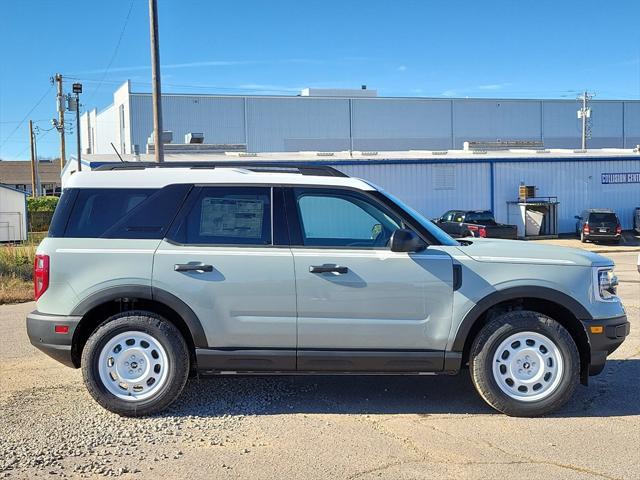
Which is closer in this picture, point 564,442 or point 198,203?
point 564,442

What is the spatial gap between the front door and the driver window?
5.3 inches

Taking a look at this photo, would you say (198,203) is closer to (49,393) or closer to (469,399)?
(49,393)

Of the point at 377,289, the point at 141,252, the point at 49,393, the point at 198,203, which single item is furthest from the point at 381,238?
the point at 49,393

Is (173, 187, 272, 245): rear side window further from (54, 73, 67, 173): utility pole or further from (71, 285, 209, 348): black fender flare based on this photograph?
(54, 73, 67, 173): utility pole

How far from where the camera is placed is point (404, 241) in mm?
5004

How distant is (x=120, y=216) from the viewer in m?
5.32

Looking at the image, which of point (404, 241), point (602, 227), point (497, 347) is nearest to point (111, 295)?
point (404, 241)

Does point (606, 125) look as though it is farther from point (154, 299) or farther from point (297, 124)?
point (154, 299)

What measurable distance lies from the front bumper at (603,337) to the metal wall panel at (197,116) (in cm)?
5812

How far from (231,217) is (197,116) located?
193ft

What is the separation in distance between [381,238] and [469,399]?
1609 millimetres

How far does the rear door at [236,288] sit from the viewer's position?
5.11 metres

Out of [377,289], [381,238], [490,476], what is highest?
[381,238]

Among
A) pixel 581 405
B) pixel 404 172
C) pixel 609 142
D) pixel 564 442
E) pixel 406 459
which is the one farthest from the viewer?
pixel 609 142
